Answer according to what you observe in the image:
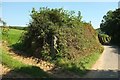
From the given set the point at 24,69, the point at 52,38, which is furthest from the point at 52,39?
the point at 24,69

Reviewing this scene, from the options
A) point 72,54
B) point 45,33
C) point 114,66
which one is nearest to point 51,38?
point 45,33

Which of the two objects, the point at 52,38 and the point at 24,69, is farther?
the point at 52,38

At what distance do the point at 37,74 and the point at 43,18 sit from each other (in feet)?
18.7

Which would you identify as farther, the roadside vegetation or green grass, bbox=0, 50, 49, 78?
the roadside vegetation

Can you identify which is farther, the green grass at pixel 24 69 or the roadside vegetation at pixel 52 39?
the roadside vegetation at pixel 52 39

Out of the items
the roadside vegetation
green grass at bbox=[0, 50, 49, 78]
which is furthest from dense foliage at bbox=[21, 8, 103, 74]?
green grass at bbox=[0, 50, 49, 78]

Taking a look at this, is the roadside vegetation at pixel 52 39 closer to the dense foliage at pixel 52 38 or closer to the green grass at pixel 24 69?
the dense foliage at pixel 52 38

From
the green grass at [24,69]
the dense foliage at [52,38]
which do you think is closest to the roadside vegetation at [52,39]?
the dense foliage at [52,38]

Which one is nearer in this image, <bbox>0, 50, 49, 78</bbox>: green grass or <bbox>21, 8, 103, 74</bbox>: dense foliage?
<bbox>0, 50, 49, 78</bbox>: green grass

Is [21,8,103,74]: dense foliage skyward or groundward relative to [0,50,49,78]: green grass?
skyward

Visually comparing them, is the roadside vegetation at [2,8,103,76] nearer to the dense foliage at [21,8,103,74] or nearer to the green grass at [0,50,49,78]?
the dense foliage at [21,8,103,74]

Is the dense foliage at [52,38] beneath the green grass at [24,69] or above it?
above

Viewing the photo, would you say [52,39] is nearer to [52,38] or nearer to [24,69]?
[52,38]

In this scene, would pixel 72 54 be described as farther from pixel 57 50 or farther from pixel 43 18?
pixel 43 18
